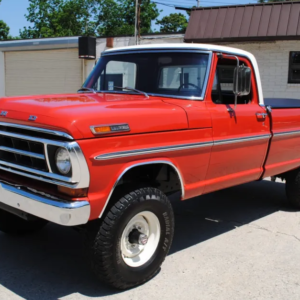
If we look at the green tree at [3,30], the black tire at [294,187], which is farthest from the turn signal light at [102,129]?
the green tree at [3,30]

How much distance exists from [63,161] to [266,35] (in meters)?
10.3

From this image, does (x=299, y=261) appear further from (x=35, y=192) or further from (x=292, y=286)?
(x=35, y=192)

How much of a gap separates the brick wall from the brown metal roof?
662mm

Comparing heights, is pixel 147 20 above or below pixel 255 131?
above

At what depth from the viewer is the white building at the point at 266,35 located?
11914mm

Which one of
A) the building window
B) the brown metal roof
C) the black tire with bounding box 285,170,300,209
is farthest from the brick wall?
the black tire with bounding box 285,170,300,209

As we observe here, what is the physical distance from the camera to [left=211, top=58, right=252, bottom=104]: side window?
4559 millimetres

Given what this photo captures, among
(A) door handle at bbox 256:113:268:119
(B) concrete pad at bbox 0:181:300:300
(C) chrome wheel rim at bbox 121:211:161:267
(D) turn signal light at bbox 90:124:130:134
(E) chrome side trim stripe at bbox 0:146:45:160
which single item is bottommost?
(B) concrete pad at bbox 0:181:300:300

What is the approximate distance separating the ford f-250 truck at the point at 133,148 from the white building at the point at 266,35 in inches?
307

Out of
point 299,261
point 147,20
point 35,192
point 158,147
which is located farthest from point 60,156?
point 147,20

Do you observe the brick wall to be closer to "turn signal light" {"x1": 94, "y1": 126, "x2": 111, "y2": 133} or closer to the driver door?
the driver door

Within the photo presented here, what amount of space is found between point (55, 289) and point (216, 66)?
2.78 metres

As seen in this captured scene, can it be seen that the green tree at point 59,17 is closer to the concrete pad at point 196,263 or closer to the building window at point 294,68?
the building window at point 294,68

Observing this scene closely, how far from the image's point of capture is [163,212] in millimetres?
3695
